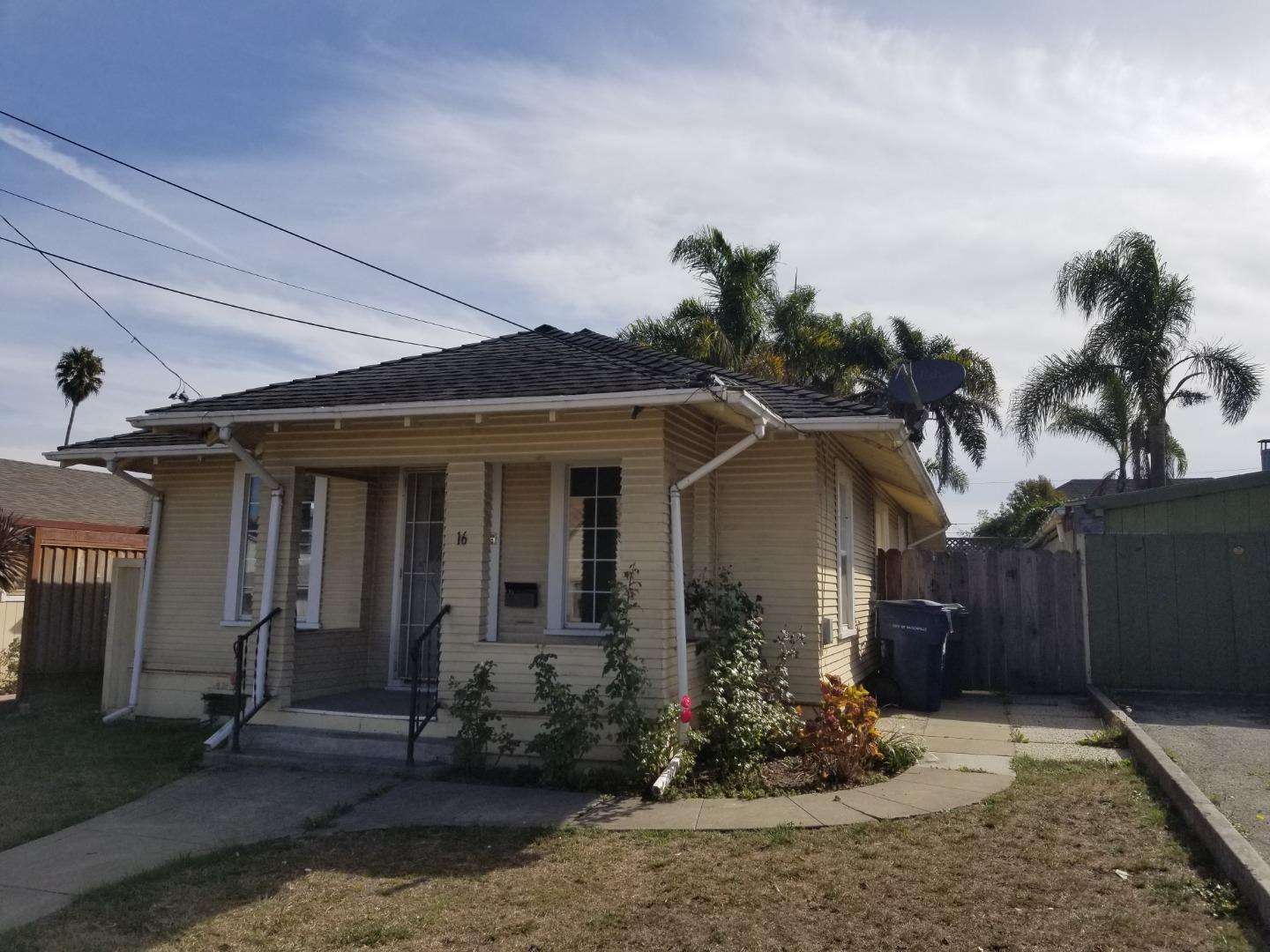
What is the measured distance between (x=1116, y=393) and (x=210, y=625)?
23331mm

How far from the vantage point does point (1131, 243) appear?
24828mm

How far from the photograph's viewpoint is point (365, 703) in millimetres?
9234

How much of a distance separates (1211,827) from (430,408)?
5.98m

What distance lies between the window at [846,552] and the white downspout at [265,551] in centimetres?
579

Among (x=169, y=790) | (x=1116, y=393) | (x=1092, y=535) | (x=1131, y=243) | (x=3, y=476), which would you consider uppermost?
(x=1131, y=243)

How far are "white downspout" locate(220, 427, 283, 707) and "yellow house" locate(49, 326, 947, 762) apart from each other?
0.06 feet

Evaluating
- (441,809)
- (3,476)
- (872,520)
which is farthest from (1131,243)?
(3,476)

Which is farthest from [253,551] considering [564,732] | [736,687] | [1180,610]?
[1180,610]

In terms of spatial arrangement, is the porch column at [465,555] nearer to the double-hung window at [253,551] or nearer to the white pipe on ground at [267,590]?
the white pipe on ground at [267,590]

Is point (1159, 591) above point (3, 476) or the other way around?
the other way around

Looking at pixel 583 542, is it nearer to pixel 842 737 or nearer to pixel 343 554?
pixel 343 554

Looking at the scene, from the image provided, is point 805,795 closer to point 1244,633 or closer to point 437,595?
point 437,595

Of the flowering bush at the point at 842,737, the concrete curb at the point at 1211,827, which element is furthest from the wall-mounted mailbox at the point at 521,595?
the concrete curb at the point at 1211,827

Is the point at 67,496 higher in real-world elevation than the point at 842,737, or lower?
higher
